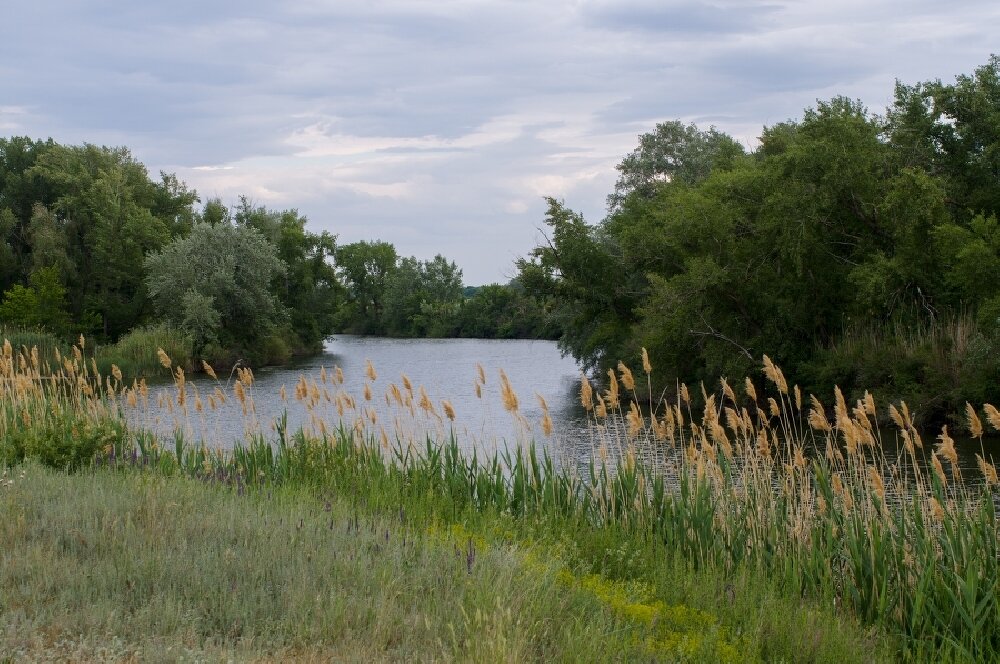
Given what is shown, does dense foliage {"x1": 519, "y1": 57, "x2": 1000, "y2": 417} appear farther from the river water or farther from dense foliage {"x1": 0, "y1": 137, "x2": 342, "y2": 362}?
dense foliage {"x1": 0, "y1": 137, "x2": 342, "y2": 362}

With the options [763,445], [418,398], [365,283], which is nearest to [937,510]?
[763,445]

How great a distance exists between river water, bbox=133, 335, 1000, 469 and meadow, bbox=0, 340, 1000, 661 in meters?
1.05

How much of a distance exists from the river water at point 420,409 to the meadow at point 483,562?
1.05 metres

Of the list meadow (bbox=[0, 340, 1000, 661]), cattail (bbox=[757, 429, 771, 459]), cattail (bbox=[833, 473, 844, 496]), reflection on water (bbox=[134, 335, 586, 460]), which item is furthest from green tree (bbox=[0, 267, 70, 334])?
cattail (bbox=[833, 473, 844, 496])

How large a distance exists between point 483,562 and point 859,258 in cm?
2281

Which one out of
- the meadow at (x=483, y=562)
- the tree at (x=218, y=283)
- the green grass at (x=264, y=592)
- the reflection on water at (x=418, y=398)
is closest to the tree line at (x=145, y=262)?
the tree at (x=218, y=283)

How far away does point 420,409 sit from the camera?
859 inches

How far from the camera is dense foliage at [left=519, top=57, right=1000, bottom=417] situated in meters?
21.0

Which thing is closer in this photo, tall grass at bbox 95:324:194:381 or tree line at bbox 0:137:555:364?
tall grass at bbox 95:324:194:381

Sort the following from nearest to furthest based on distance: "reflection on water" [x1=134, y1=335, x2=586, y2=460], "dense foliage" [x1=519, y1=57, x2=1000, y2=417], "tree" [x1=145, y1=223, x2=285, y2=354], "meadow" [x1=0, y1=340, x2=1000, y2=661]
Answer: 1. "meadow" [x1=0, y1=340, x2=1000, y2=661]
2. "reflection on water" [x1=134, y1=335, x2=586, y2=460]
3. "dense foliage" [x1=519, y1=57, x2=1000, y2=417]
4. "tree" [x1=145, y1=223, x2=285, y2=354]

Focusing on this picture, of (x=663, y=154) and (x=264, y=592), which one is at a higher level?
→ (x=663, y=154)

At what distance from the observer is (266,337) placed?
4988cm

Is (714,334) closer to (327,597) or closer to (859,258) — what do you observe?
(859,258)

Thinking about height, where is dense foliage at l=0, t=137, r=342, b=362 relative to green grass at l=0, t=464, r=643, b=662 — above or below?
above
